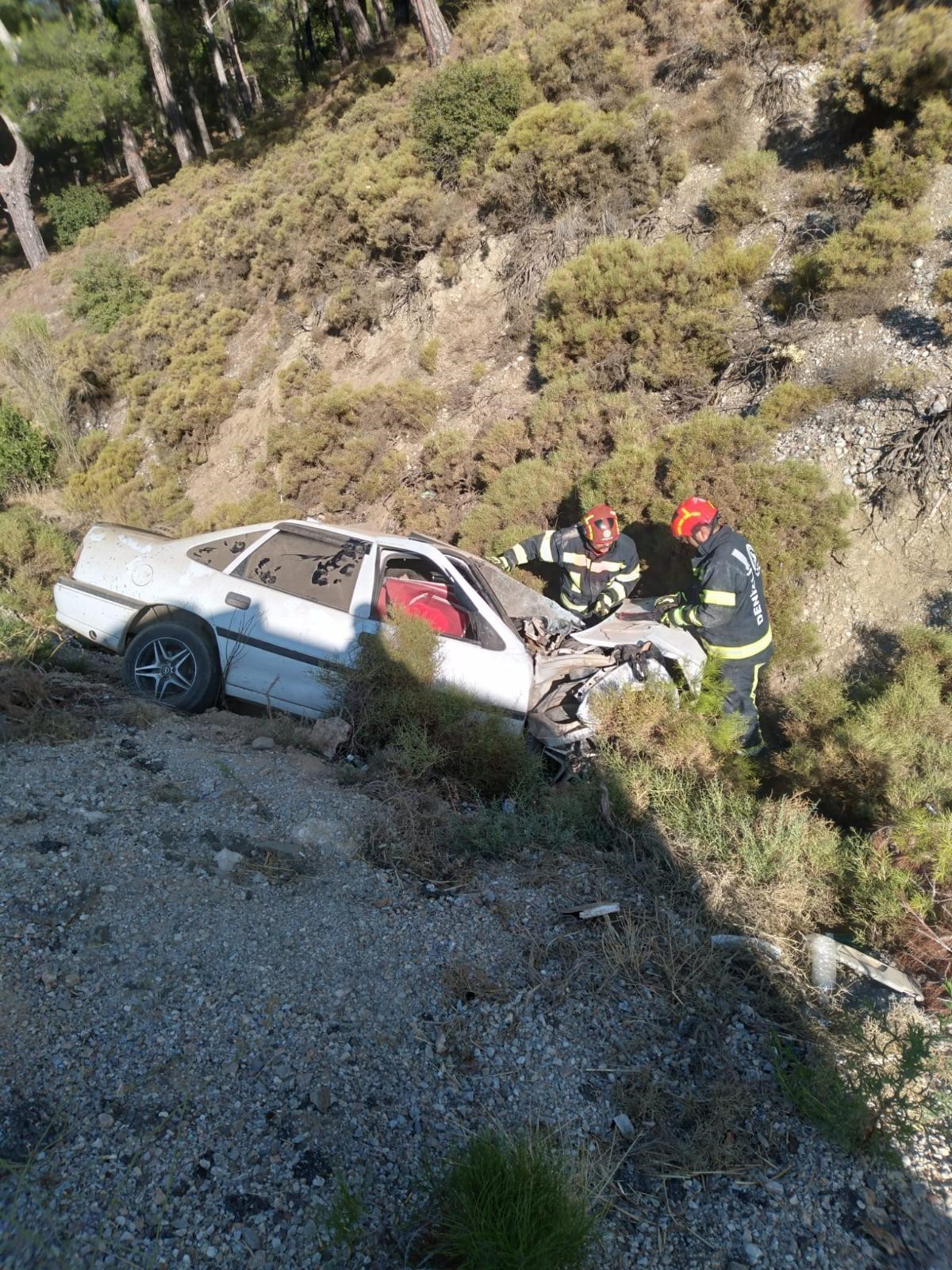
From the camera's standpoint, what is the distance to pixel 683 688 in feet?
18.5

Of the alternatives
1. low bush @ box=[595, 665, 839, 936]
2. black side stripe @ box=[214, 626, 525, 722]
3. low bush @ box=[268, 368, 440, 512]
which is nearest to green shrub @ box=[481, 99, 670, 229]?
low bush @ box=[268, 368, 440, 512]

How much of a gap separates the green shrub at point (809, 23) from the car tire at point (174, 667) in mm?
12350

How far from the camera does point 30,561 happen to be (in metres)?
8.33

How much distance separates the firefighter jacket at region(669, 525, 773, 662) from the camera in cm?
582

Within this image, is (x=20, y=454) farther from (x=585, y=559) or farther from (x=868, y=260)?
(x=868, y=260)

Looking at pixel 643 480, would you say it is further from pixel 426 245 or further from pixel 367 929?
pixel 426 245

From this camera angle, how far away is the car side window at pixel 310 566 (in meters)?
5.32

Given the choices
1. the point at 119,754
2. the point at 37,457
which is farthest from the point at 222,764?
the point at 37,457

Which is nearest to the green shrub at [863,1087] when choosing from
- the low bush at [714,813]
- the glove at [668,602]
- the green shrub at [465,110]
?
the low bush at [714,813]

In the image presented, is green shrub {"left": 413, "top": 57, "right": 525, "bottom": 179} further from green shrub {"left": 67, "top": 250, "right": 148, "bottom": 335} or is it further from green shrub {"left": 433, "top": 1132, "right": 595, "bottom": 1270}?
green shrub {"left": 433, "top": 1132, "right": 595, "bottom": 1270}

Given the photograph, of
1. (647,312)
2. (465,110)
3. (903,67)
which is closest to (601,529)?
(647,312)

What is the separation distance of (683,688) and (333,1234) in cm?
425

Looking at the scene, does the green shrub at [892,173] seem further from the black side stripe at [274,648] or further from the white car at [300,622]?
the black side stripe at [274,648]

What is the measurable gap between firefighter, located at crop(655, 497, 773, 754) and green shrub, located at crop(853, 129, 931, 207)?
19.5 feet
